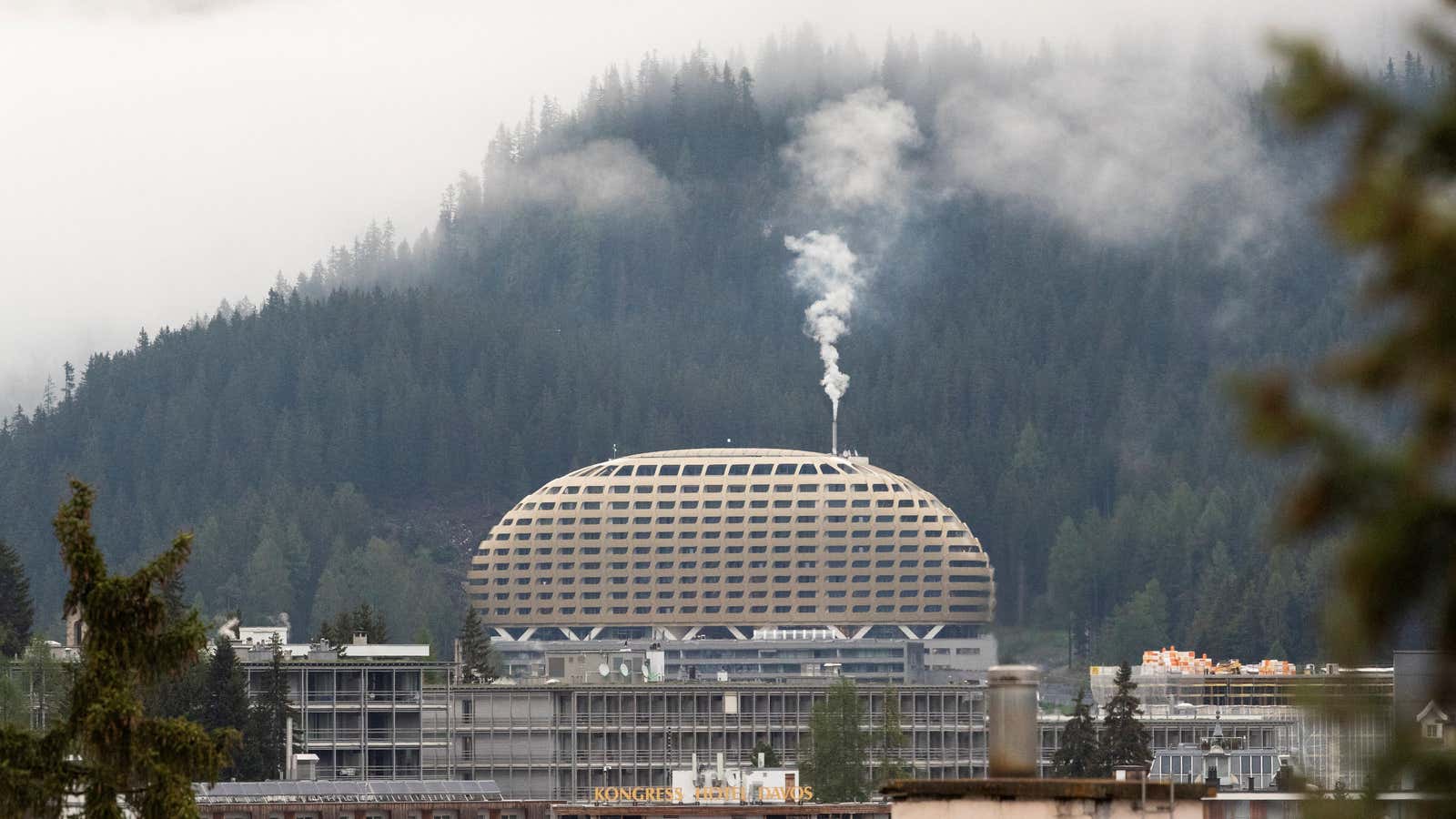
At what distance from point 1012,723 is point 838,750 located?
16333cm

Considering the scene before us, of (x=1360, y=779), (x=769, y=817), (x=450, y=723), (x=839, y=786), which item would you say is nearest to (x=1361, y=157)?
(x=1360, y=779)

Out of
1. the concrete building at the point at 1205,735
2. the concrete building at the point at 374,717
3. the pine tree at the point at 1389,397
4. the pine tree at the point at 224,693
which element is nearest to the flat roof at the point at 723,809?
the concrete building at the point at 1205,735

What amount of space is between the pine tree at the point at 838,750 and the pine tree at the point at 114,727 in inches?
5959

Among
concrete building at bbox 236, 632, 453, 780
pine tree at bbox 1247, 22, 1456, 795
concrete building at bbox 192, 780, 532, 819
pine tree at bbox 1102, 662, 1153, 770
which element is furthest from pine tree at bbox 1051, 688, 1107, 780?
pine tree at bbox 1247, 22, 1456, 795

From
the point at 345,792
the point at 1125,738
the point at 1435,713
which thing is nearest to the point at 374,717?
the point at 1125,738

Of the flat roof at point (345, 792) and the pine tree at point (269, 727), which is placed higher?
the pine tree at point (269, 727)

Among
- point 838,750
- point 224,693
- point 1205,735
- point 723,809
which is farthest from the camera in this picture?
point 1205,735

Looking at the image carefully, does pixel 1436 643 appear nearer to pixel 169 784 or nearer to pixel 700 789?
pixel 169 784

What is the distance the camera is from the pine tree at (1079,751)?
17862 cm

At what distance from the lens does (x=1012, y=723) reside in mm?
25141

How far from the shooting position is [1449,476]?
564cm

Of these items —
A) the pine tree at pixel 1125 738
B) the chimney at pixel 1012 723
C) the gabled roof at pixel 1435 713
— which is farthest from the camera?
the pine tree at pixel 1125 738

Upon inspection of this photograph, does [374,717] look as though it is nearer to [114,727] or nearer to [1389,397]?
[114,727]

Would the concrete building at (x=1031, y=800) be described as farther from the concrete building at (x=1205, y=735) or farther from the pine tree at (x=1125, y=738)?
the pine tree at (x=1125, y=738)
